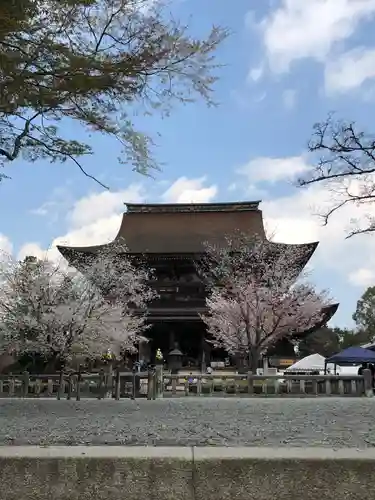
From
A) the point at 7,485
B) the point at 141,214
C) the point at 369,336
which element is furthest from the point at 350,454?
the point at 369,336

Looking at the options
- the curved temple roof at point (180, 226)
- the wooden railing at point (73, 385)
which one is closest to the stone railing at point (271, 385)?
the wooden railing at point (73, 385)

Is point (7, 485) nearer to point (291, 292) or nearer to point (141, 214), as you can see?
point (291, 292)

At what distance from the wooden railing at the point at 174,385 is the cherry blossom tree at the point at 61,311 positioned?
3526 mm

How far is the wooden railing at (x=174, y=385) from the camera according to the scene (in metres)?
18.0

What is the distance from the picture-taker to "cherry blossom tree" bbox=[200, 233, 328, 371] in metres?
26.3

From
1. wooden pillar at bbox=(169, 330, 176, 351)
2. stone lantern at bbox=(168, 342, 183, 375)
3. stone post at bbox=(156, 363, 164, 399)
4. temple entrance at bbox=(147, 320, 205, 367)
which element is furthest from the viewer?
temple entrance at bbox=(147, 320, 205, 367)

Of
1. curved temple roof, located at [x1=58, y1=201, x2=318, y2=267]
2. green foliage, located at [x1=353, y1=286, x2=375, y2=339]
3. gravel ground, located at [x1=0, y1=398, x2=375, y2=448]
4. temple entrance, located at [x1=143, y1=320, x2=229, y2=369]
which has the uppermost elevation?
curved temple roof, located at [x1=58, y1=201, x2=318, y2=267]

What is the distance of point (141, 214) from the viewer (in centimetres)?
4053

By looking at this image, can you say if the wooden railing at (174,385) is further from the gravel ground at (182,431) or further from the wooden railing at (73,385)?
the gravel ground at (182,431)

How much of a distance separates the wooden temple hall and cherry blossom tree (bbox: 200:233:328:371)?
1.35 m

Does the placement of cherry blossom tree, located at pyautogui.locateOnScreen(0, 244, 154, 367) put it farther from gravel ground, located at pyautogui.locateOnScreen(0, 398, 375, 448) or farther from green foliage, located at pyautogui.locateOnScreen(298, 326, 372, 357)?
green foliage, located at pyautogui.locateOnScreen(298, 326, 372, 357)

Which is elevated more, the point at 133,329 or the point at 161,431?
the point at 133,329

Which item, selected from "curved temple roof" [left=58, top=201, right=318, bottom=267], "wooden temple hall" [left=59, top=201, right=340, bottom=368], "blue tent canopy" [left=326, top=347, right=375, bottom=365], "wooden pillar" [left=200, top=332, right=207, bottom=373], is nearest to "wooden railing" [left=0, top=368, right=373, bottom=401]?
"blue tent canopy" [left=326, top=347, right=375, bottom=365]

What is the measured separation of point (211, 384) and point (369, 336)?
40.4 m
